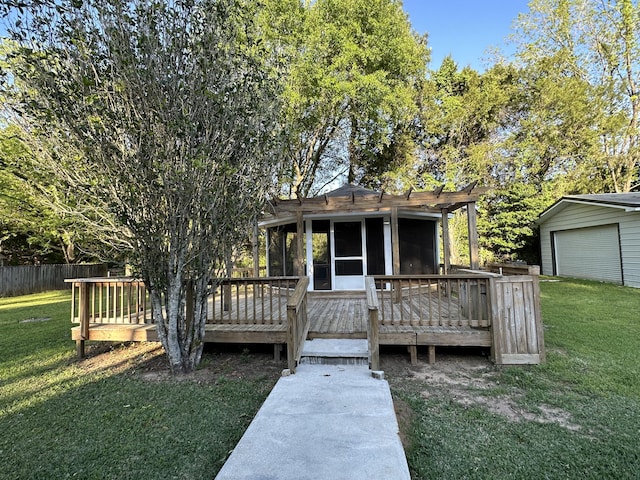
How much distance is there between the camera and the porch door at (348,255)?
8227 millimetres

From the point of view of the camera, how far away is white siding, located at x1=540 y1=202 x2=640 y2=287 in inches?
397

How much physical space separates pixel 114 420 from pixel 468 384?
144 inches

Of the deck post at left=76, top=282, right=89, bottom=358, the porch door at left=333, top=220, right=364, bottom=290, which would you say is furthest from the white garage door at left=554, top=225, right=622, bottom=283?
the deck post at left=76, top=282, right=89, bottom=358

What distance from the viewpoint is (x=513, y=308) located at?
13.7ft

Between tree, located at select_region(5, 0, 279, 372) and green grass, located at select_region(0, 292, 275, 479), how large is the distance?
73 cm

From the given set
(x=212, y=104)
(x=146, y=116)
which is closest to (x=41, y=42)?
(x=146, y=116)

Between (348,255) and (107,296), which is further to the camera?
(348,255)

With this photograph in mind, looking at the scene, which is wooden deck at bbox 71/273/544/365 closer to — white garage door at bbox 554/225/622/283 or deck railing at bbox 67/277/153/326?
deck railing at bbox 67/277/153/326

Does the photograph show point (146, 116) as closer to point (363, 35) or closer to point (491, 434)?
point (491, 434)

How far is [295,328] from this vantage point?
390cm

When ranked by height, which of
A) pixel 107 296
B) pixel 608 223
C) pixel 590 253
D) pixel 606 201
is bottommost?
pixel 107 296

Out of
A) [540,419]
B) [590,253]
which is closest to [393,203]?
[540,419]

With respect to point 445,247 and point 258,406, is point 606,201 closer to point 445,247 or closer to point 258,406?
point 445,247

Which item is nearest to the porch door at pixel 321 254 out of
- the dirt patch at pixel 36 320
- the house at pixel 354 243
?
the house at pixel 354 243
